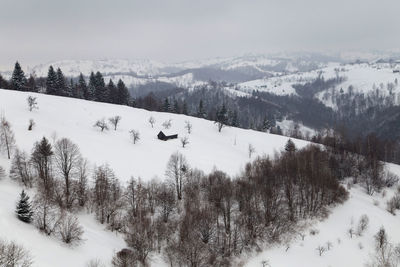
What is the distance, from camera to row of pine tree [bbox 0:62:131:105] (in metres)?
86.6

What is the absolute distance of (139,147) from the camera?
62000 mm

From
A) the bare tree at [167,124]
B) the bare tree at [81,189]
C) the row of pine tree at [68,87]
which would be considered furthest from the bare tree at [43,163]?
the row of pine tree at [68,87]

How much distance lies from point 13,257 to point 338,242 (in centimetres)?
3968

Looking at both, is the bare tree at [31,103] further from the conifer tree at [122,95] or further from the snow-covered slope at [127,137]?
the conifer tree at [122,95]

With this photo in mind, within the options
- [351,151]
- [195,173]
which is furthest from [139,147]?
[351,151]

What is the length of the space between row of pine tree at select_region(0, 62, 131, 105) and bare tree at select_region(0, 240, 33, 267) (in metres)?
80.0

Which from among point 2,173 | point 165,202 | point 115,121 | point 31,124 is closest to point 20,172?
point 2,173

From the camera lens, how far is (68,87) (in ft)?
321

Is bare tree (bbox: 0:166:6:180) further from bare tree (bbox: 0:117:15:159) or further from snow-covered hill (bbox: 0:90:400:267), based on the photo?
bare tree (bbox: 0:117:15:159)

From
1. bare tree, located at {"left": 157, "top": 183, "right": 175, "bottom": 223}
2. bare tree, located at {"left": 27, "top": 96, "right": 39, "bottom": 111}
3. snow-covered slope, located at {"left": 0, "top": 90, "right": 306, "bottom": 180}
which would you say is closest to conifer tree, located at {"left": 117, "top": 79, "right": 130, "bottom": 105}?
snow-covered slope, located at {"left": 0, "top": 90, "right": 306, "bottom": 180}

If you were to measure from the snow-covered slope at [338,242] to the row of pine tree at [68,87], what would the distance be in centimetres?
8494

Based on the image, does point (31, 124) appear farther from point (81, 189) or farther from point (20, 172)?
point (81, 189)

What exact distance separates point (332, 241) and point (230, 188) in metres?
16.6

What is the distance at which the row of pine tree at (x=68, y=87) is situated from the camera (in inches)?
3410
